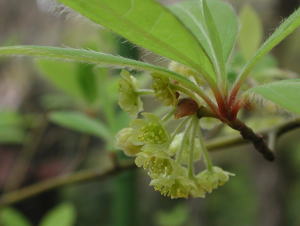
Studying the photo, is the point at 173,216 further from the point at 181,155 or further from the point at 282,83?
the point at 282,83

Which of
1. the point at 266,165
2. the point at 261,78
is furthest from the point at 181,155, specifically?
the point at 266,165

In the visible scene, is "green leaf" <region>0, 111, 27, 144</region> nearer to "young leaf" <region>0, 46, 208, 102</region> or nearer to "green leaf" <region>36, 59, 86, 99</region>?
"green leaf" <region>36, 59, 86, 99</region>

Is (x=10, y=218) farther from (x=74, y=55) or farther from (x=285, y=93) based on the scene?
(x=285, y=93)

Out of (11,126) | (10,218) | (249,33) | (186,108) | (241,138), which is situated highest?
(186,108)

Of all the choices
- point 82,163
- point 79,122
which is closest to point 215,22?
point 79,122

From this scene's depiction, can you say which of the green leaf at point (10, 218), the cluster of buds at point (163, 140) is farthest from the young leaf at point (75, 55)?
the green leaf at point (10, 218)

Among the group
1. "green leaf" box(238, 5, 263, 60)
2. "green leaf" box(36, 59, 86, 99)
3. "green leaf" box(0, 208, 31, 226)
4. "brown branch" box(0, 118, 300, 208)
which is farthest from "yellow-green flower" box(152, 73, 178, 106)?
"green leaf" box(0, 208, 31, 226)
